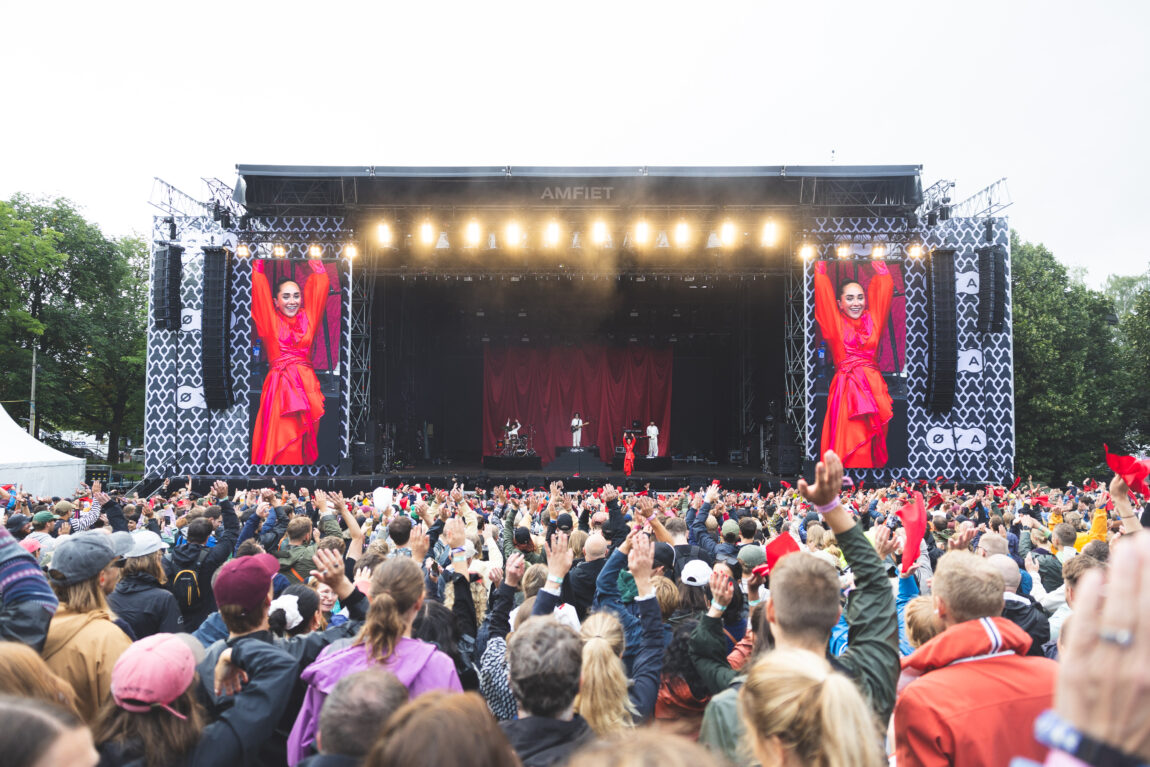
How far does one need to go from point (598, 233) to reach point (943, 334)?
855 centimetres

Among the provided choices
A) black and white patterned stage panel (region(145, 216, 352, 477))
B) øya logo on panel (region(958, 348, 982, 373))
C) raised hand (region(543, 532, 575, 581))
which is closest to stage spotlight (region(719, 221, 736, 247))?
øya logo on panel (region(958, 348, 982, 373))

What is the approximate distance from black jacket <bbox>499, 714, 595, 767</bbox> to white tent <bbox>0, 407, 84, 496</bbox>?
56.9ft

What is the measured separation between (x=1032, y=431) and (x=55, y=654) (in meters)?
25.0

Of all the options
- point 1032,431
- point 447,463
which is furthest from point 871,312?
point 447,463

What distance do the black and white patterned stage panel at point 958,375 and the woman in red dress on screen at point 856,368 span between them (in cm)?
34

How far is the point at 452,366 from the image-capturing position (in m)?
24.8

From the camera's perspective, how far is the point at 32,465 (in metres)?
15.3

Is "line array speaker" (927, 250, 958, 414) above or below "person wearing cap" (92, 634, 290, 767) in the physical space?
above

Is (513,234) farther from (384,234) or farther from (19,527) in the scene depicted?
(19,527)

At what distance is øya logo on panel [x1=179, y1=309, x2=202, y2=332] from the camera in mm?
16906

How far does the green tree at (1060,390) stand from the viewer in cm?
2103

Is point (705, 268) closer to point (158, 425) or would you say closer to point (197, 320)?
point (197, 320)

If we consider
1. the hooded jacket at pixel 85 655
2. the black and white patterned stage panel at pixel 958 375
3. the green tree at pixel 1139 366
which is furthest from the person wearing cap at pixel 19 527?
the green tree at pixel 1139 366

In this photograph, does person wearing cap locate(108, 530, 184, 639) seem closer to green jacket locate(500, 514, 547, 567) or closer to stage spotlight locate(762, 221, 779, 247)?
green jacket locate(500, 514, 547, 567)
